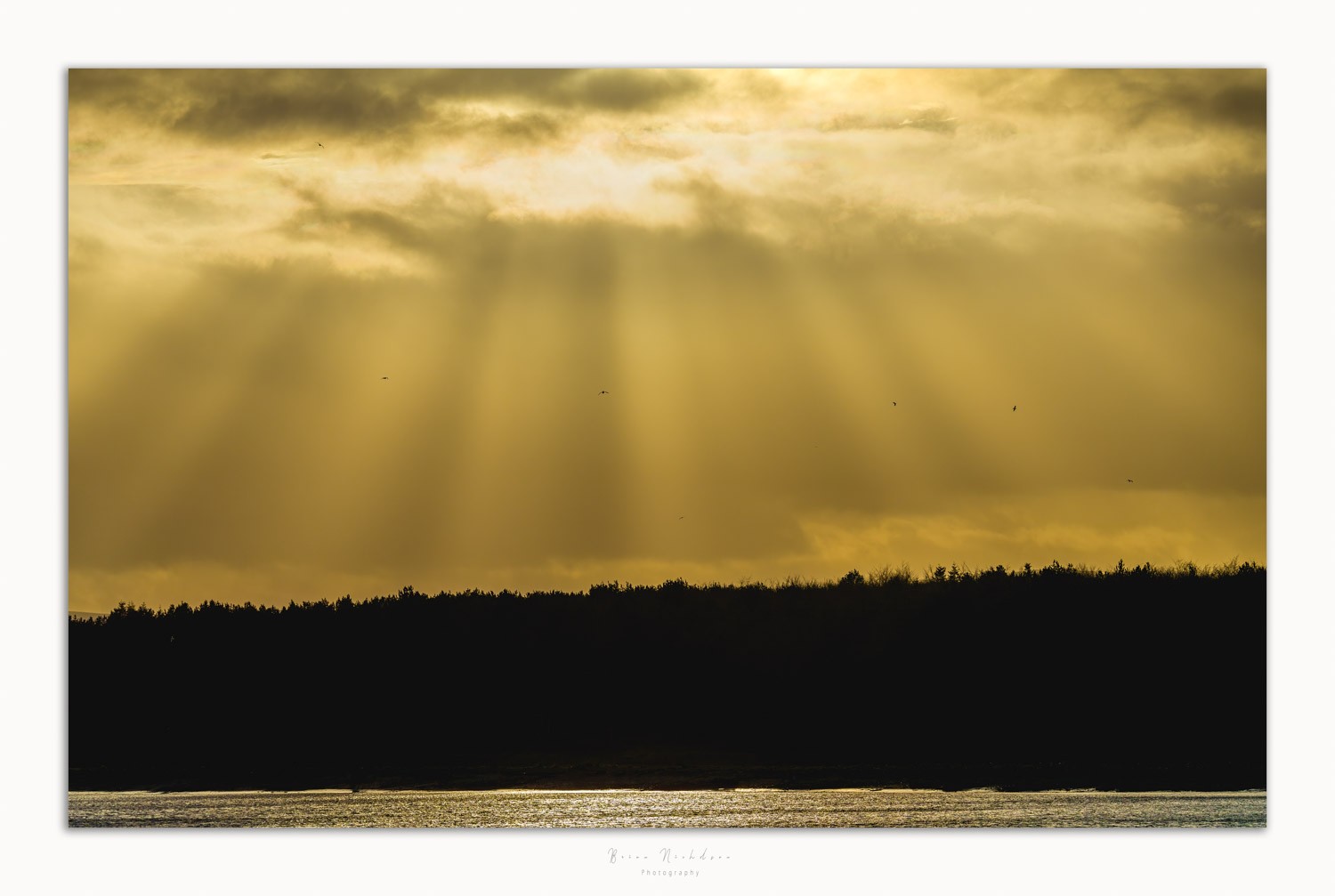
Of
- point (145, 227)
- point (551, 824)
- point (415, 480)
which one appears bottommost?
point (551, 824)

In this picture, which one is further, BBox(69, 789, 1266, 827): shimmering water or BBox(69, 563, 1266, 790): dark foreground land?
BBox(69, 563, 1266, 790): dark foreground land

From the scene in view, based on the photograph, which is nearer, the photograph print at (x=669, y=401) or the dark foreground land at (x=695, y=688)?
the photograph print at (x=669, y=401)

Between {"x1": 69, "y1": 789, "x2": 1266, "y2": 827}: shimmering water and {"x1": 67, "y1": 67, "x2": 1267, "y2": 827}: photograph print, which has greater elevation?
{"x1": 67, "y1": 67, "x2": 1267, "y2": 827}: photograph print

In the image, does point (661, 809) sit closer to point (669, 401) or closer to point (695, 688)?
point (695, 688)

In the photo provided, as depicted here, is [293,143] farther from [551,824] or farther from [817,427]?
[551,824]

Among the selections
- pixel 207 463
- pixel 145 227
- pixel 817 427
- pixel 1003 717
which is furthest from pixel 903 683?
pixel 145 227
